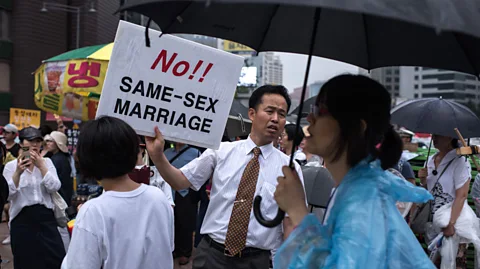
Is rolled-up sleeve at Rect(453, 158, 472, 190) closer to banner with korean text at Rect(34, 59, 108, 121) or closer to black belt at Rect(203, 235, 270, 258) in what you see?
black belt at Rect(203, 235, 270, 258)

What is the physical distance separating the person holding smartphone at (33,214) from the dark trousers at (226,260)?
8.56 feet

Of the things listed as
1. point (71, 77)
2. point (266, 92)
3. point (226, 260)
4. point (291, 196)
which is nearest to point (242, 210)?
point (226, 260)

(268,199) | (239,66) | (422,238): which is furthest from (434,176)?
(239,66)

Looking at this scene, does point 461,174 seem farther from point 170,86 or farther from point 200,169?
point 170,86

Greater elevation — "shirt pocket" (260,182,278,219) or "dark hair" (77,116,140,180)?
"dark hair" (77,116,140,180)

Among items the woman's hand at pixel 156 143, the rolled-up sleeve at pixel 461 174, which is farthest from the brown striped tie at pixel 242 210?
the rolled-up sleeve at pixel 461 174

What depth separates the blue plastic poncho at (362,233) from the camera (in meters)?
1.74

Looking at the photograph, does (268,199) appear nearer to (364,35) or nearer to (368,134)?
(364,35)

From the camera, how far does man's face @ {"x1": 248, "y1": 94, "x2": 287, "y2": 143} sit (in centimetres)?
364

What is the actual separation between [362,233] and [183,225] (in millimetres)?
6551

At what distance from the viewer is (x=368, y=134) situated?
199cm

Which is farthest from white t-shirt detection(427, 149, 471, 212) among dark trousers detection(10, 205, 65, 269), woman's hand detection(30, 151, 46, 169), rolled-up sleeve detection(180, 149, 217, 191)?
woman's hand detection(30, 151, 46, 169)

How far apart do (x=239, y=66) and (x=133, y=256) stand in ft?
4.50

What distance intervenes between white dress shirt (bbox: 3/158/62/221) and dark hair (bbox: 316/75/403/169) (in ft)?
13.6
